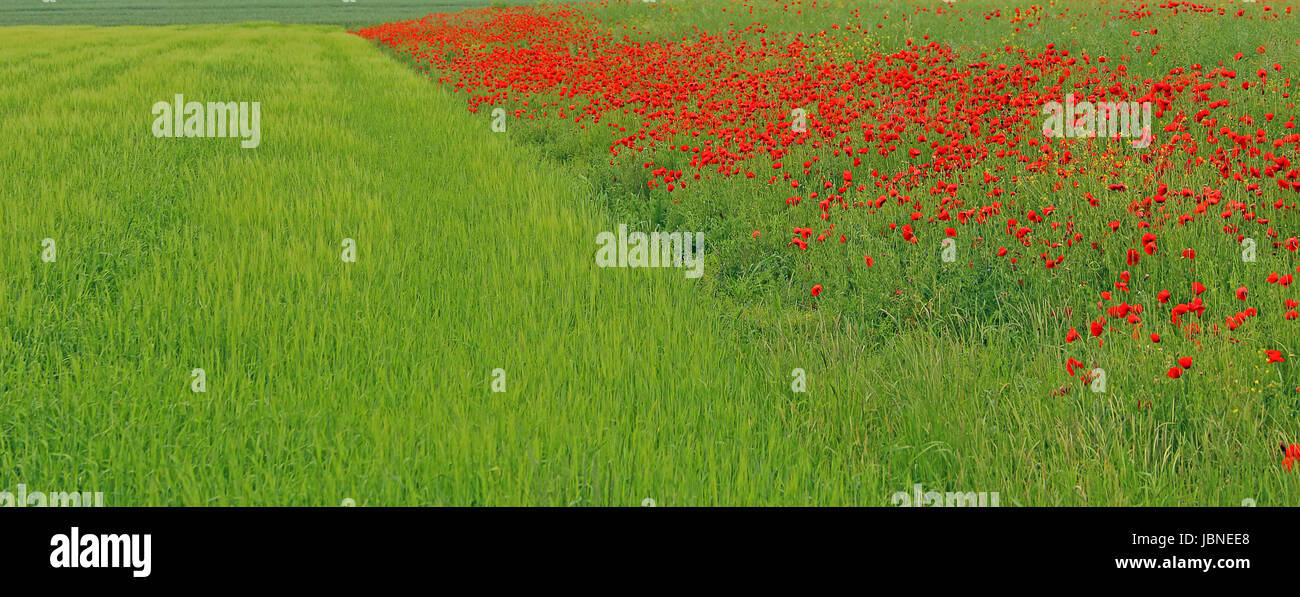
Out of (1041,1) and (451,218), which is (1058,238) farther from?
(1041,1)

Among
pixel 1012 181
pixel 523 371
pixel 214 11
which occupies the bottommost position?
pixel 523 371

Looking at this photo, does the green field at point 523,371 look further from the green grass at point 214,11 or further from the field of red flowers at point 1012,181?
the green grass at point 214,11

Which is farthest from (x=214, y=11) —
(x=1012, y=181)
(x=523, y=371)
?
(x=523, y=371)

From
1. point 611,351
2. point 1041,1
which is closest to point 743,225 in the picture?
point 611,351

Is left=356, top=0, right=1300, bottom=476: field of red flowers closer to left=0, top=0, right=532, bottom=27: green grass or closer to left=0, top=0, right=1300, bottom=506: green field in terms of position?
left=0, top=0, right=1300, bottom=506: green field

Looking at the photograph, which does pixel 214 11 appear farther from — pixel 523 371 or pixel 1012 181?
pixel 523 371

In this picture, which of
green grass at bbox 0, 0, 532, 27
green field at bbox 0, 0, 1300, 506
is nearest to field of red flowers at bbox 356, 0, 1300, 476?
green field at bbox 0, 0, 1300, 506

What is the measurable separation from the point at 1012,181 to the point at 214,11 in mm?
58598

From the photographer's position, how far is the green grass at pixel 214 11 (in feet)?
153

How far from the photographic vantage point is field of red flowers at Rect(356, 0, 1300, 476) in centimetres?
342

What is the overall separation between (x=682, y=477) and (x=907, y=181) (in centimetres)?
374

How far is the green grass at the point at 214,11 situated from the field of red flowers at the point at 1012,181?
3758 centimetres

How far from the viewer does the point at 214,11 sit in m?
52.7
